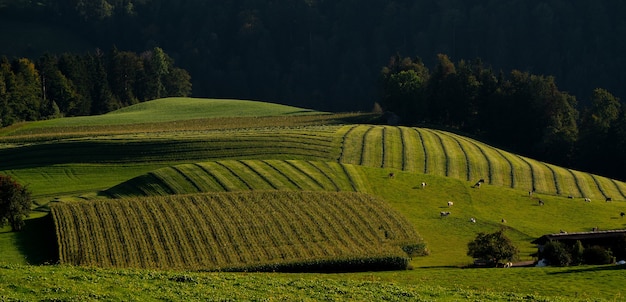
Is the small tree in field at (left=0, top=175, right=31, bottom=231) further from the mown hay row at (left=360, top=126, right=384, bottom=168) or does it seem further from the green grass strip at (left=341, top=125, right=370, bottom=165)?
the mown hay row at (left=360, top=126, right=384, bottom=168)

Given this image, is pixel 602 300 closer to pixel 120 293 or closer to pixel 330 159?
pixel 120 293

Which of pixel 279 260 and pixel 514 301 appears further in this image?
pixel 279 260

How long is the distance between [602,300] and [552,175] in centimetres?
6588

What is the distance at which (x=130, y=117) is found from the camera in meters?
146

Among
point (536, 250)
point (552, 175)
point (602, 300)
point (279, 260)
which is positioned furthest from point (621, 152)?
point (602, 300)

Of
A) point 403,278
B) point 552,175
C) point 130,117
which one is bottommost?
point 403,278

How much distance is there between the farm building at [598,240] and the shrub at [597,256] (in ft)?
10.5

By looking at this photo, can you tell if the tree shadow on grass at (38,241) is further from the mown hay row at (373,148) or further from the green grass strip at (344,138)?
the mown hay row at (373,148)

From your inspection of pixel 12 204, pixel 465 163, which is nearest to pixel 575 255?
pixel 465 163

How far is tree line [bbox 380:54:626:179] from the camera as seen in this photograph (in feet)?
436

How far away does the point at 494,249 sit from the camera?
2571 inches

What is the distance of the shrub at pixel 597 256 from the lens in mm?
64113

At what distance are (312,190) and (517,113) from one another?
71.5 metres

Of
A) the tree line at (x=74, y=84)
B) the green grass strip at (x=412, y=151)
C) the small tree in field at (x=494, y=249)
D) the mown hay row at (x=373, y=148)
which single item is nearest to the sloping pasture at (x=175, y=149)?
the mown hay row at (x=373, y=148)
